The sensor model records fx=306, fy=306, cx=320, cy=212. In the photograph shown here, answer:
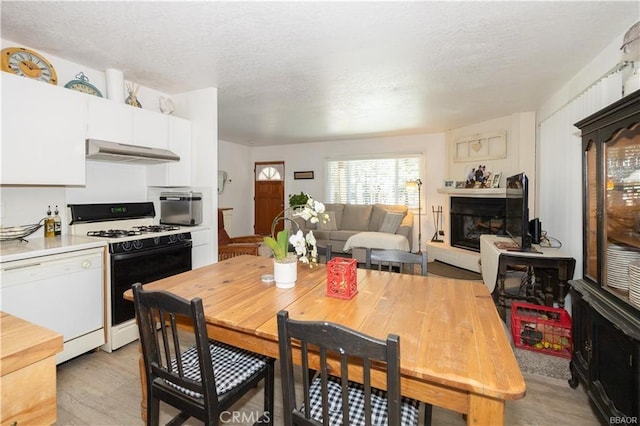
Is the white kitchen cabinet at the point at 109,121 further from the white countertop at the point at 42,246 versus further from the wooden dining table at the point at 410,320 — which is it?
the wooden dining table at the point at 410,320

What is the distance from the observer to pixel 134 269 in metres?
2.60

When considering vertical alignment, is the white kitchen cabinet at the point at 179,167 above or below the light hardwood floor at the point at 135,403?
above

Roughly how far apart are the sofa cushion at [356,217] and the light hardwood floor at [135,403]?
4.12 m

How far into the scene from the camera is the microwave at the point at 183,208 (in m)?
3.36

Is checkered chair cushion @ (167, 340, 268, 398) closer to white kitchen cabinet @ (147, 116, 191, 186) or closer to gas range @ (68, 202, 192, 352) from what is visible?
gas range @ (68, 202, 192, 352)

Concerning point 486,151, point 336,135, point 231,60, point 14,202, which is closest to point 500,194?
point 486,151

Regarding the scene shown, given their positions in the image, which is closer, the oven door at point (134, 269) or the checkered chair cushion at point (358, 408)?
the checkered chair cushion at point (358, 408)

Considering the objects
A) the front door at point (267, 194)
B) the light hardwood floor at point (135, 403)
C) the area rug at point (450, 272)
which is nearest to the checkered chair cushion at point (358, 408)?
the light hardwood floor at point (135, 403)

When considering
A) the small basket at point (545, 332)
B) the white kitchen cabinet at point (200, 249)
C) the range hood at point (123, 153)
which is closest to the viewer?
the small basket at point (545, 332)

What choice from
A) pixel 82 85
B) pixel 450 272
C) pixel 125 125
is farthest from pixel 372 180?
pixel 82 85

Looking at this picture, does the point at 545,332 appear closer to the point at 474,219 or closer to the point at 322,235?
the point at 474,219

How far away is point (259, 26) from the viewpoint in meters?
2.08

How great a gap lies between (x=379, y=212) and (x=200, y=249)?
380 cm

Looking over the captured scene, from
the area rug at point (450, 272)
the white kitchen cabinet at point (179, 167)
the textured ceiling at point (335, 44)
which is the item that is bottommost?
the area rug at point (450, 272)
